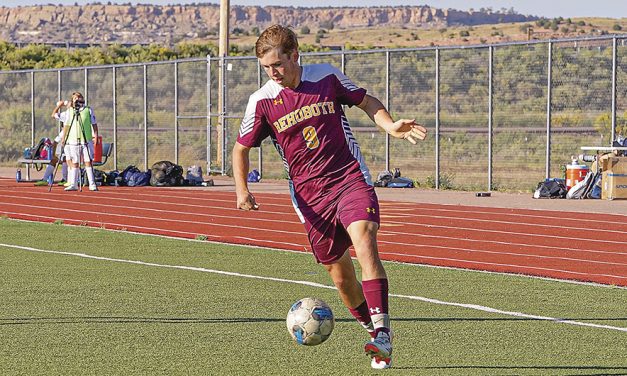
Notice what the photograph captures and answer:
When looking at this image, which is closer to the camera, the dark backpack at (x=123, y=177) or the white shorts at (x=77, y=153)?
the white shorts at (x=77, y=153)

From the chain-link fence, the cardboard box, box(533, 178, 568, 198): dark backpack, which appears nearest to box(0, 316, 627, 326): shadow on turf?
the cardboard box

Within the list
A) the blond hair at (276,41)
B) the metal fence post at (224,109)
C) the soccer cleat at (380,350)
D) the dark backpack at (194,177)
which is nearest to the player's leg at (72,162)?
A: the dark backpack at (194,177)

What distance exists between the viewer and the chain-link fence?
102 ft

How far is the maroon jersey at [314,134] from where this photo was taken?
8281mm

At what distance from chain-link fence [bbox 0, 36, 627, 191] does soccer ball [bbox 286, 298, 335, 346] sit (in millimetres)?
18463

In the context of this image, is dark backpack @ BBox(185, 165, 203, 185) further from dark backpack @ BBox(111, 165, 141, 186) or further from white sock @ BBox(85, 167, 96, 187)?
white sock @ BBox(85, 167, 96, 187)

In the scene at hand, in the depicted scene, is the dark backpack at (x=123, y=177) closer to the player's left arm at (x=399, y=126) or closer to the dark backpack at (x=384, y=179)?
the dark backpack at (x=384, y=179)

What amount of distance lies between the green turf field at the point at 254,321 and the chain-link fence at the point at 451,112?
1396cm

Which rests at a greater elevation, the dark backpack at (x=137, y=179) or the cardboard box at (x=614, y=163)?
the cardboard box at (x=614, y=163)

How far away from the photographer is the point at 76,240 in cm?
1741

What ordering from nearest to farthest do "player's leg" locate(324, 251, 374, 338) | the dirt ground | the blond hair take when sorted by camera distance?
the blond hair, "player's leg" locate(324, 251, 374, 338), the dirt ground

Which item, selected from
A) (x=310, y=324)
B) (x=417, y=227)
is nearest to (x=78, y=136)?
(x=417, y=227)

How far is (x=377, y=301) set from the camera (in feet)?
26.1

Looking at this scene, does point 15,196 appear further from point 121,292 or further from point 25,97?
point 25,97
